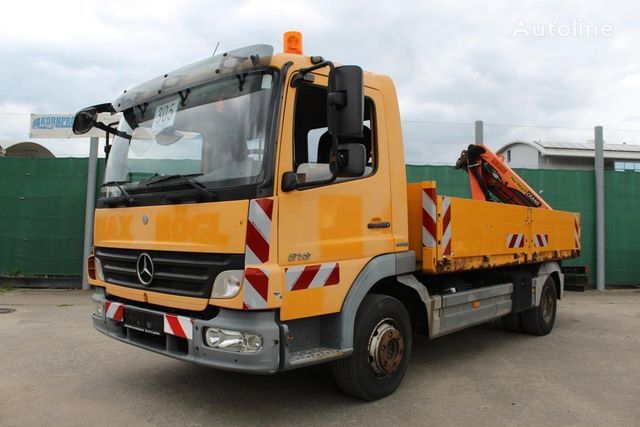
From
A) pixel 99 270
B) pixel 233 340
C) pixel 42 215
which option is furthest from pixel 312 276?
pixel 42 215

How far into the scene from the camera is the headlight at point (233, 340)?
3.15 metres

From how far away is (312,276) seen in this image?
3.46 metres

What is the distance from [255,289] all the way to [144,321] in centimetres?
110

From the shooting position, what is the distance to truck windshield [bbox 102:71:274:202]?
335 centimetres

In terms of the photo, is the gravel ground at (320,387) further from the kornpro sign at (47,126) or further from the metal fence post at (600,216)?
the kornpro sign at (47,126)

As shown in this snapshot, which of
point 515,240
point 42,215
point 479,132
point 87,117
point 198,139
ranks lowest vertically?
point 515,240

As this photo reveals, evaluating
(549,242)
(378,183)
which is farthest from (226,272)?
(549,242)

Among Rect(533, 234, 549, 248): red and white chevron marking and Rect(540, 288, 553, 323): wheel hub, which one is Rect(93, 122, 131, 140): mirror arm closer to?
Rect(533, 234, 549, 248): red and white chevron marking

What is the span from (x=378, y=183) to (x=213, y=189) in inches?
53.9

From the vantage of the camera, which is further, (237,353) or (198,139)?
(198,139)

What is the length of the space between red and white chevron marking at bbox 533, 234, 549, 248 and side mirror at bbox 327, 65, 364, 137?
397cm

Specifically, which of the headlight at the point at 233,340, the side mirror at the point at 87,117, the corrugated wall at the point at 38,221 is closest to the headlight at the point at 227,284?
the headlight at the point at 233,340

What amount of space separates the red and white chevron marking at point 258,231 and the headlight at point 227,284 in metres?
0.12

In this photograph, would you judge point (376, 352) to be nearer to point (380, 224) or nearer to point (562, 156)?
point (380, 224)
